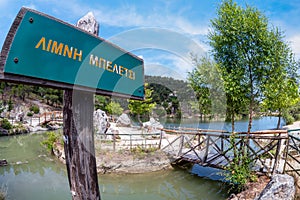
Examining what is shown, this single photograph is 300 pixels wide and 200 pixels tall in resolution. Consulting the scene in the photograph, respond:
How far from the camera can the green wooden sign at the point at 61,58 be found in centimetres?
117

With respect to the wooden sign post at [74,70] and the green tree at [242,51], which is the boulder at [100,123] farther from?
the wooden sign post at [74,70]

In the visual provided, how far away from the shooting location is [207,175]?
775 centimetres

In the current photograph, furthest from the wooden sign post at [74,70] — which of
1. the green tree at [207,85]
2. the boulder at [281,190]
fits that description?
the green tree at [207,85]

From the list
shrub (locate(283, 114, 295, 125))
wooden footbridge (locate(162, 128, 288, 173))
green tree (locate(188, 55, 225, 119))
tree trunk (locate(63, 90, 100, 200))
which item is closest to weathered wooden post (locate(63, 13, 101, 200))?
tree trunk (locate(63, 90, 100, 200))

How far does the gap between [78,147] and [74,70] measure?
0.58 m

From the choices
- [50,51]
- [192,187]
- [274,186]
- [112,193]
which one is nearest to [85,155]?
[50,51]

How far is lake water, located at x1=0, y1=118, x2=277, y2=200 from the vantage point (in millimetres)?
6160

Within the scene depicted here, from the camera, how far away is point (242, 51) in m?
5.91

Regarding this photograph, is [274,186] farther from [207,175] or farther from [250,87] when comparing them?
[207,175]

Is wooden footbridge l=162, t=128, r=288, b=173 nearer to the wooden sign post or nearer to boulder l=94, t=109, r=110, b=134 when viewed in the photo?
the wooden sign post

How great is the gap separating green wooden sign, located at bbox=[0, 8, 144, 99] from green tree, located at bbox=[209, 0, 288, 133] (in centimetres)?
462

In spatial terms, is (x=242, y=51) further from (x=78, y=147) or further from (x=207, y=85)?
(x=78, y=147)

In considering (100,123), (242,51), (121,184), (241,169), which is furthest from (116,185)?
(100,123)

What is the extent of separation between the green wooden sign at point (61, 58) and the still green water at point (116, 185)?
5104 mm
